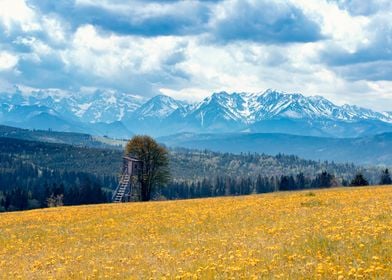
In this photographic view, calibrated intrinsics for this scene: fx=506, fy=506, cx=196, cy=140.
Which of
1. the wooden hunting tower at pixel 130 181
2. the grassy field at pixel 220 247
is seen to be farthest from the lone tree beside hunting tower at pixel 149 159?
the grassy field at pixel 220 247

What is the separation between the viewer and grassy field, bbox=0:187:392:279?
42.3 ft

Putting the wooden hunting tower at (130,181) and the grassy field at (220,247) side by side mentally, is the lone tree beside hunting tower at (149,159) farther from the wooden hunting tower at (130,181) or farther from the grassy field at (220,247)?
the grassy field at (220,247)

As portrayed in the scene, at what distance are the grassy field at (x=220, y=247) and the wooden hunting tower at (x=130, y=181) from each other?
6264 cm

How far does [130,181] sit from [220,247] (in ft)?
257

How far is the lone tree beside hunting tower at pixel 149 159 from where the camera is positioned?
95.4m

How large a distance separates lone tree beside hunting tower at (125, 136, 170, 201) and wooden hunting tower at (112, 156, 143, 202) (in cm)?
98

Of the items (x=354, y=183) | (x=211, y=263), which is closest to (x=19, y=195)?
(x=354, y=183)

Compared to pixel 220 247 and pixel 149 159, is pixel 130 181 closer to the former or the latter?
pixel 149 159

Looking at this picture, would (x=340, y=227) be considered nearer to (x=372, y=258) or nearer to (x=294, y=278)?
(x=372, y=258)

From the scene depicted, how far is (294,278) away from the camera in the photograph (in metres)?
11.7

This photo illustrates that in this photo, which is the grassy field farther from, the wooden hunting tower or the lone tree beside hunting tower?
the lone tree beside hunting tower

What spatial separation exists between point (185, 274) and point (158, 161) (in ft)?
271

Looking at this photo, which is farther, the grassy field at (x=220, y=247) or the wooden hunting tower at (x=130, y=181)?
the wooden hunting tower at (x=130, y=181)

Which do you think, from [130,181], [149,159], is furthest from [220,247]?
[130,181]
